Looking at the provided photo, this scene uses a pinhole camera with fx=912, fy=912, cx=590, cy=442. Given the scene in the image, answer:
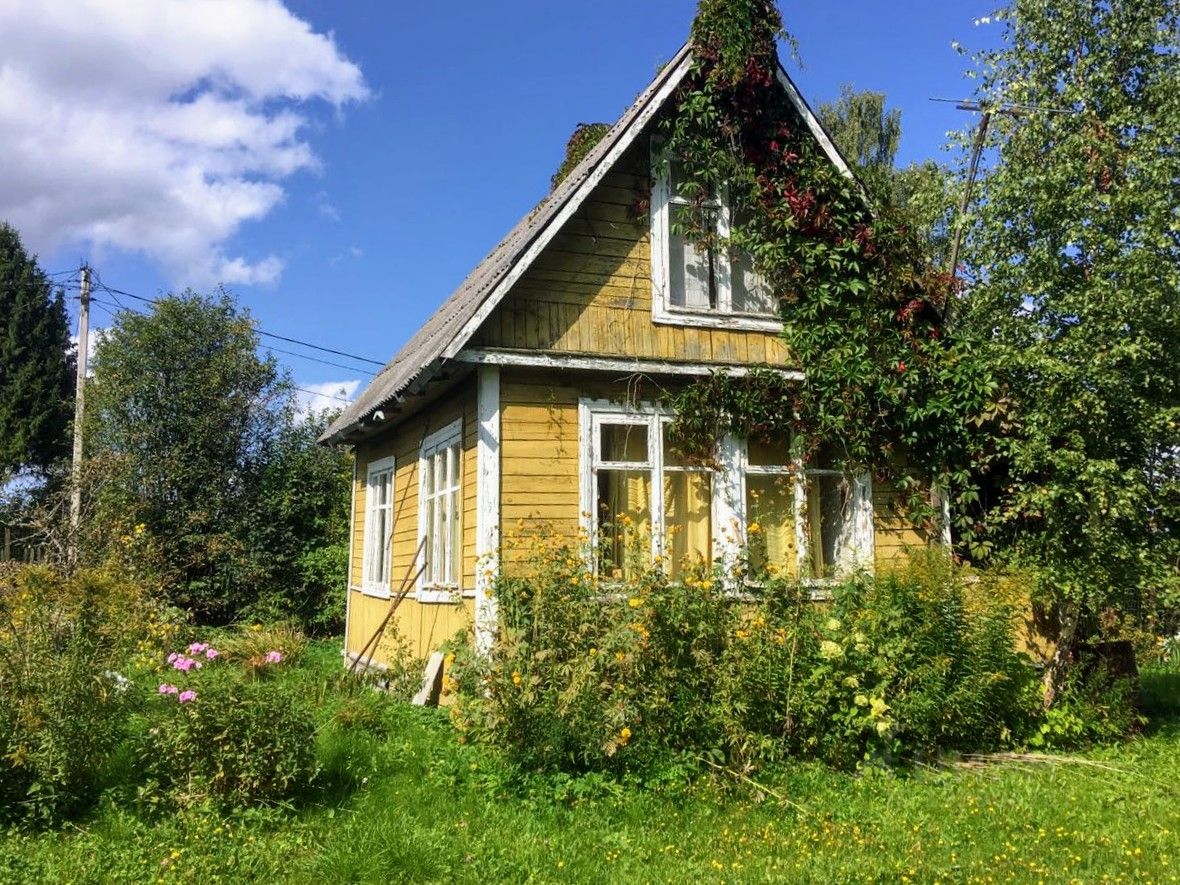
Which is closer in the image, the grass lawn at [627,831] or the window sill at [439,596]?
the grass lawn at [627,831]

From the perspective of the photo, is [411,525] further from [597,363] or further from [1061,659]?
[1061,659]

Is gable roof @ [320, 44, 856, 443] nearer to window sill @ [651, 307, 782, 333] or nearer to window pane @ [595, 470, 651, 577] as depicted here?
window sill @ [651, 307, 782, 333]

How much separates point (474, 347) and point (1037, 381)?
566 cm

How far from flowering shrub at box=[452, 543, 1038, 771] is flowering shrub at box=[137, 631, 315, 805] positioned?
56.2 inches

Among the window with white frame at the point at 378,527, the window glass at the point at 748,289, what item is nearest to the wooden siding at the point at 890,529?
the window glass at the point at 748,289

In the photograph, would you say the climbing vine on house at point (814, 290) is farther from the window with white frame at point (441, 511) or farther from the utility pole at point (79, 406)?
the utility pole at point (79, 406)

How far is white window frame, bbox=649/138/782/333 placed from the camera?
951cm

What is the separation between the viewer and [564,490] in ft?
29.0

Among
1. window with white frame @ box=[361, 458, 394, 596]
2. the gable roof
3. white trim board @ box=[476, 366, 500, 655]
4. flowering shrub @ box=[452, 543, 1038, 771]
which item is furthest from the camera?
window with white frame @ box=[361, 458, 394, 596]

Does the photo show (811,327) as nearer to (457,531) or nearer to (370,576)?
(457,531)

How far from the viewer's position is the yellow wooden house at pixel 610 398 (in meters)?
8.66

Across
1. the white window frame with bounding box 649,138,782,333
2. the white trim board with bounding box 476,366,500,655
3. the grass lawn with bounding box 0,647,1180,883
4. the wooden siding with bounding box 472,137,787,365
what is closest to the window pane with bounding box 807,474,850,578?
the wooden siding with bounding box 472,137,787,365

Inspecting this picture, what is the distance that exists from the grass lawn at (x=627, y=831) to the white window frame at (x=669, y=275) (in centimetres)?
462

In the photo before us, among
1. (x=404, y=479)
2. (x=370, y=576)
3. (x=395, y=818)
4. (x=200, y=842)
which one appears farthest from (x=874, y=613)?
(x=370, y=576)
